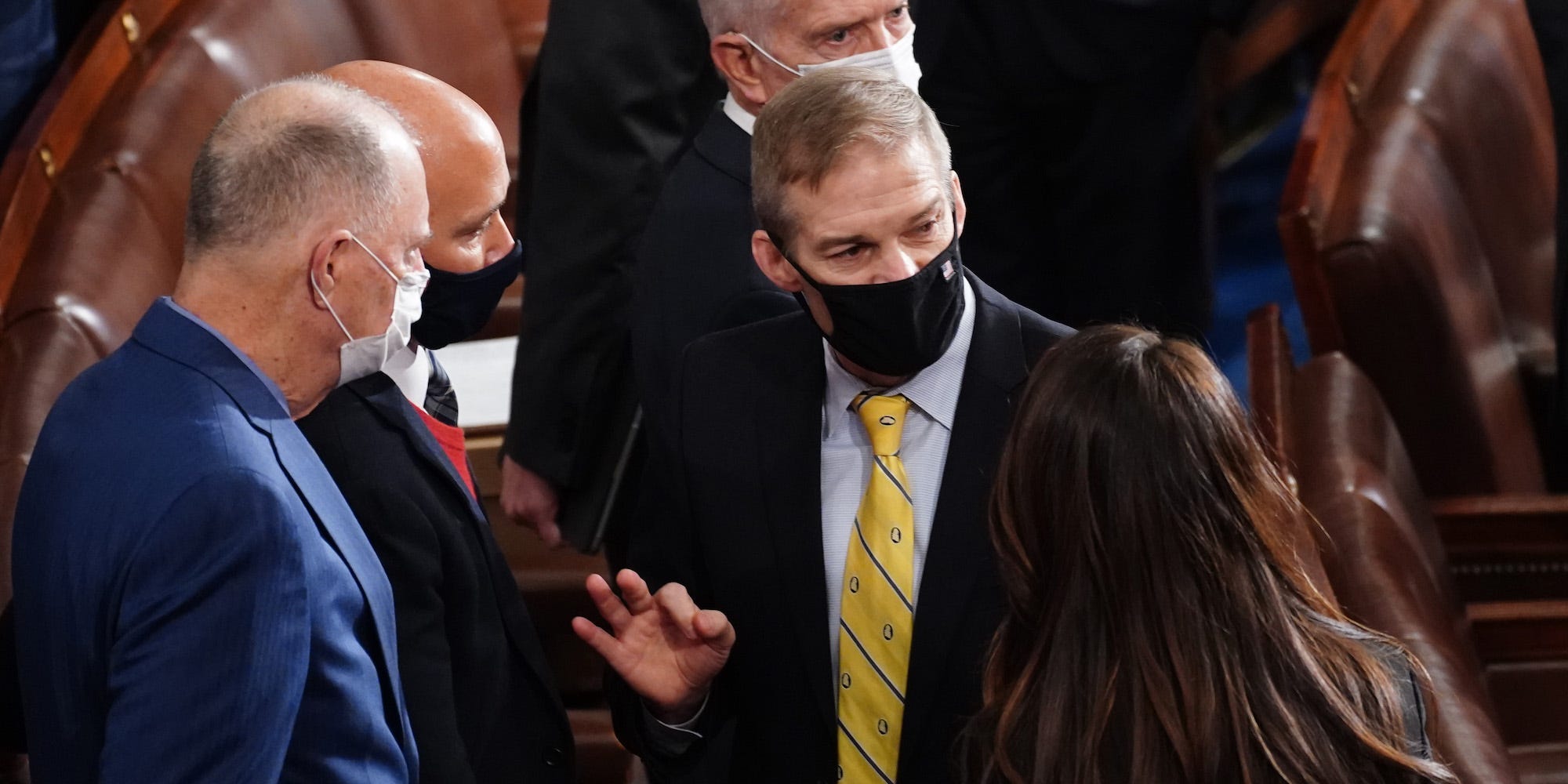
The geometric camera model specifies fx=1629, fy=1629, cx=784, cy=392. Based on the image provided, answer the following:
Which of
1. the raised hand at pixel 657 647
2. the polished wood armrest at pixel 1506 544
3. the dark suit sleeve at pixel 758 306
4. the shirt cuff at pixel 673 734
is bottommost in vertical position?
the polished wood armrest at pixel 1506 544

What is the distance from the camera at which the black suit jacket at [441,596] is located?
1.54 meters

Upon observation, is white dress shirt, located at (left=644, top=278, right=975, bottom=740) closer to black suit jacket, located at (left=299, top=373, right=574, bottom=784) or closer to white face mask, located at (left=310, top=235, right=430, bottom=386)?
black suit jacket, located at (left=299, top=373, right=574, bottom=784)

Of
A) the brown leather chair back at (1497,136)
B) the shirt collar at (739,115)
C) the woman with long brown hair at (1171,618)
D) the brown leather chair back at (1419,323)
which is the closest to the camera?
the woman with long brown hair at (1171,618)

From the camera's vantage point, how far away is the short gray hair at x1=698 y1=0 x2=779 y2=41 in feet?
6.26

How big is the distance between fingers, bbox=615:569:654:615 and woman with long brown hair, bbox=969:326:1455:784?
43 centimetres

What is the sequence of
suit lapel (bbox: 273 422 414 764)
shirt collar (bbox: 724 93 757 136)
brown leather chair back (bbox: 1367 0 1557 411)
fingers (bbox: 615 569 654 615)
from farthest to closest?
brown leather chair back (bbox: 1367 0 1557 411) < shirt collar (bbox: 724 93 757 136) < fingers (bbox: 615 569 654 615) < suit lapel (bbox: 273 422 414 764)

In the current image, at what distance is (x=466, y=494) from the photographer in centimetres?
164

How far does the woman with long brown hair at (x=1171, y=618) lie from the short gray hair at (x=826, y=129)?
1.19 feet

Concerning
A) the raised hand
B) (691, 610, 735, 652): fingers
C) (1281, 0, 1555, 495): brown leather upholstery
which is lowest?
(1281, 0, 1555, 495): brown leather upholstery

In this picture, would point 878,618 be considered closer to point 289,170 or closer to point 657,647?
point 657,647

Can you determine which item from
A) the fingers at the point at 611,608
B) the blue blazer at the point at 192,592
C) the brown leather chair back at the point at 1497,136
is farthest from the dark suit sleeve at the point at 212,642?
the brown leather chair back at the point at 1497,136

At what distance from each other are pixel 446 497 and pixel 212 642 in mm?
392

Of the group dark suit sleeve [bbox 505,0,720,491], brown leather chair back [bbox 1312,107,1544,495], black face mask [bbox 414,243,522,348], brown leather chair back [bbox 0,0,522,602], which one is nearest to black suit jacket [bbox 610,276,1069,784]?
black face mask [bbox 414,243,522,348]

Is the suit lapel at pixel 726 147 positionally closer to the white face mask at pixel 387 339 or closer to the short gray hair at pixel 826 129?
the short gray hair at pixel 826 129
